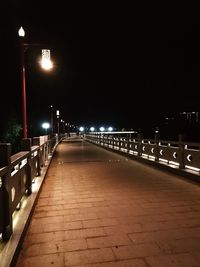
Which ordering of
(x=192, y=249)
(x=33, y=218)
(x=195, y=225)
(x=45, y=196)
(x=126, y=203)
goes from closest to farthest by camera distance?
1. (x=192, y=249)
2. (x=195, y=225)
3. (x=33, y=218)
4. (x=126, y=203)
5. (x=45, y=196)

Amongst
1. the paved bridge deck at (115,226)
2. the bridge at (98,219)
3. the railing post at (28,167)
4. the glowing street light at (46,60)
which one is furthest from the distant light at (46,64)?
the railing post at (28,167)


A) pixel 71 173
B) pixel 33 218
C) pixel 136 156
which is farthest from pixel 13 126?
pixel 33 218

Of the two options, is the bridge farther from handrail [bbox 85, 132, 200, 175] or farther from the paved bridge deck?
handrail [bbox 85, 132, 200, 175]

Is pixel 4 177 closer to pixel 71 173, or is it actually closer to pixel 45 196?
pixel 45 196

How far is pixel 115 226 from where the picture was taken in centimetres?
563

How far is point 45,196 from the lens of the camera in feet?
27.6

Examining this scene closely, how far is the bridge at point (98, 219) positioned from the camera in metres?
4.30

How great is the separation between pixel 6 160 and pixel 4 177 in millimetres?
240

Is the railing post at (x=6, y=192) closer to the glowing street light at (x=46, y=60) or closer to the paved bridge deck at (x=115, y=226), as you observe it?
the paved bridge deck at (x=115, y=226)

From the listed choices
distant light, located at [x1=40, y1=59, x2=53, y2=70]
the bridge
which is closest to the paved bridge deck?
the bridge

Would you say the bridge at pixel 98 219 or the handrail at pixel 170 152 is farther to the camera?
the handrail at pixel 170 152

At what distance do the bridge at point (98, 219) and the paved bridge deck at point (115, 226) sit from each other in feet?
0.04

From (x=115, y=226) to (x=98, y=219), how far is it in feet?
1.80

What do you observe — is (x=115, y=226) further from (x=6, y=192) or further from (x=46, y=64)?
(x=46, y=64)
